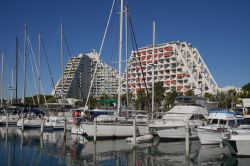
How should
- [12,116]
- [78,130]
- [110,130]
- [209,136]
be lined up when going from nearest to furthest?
[209,136] → [110,130] → [78,130] → [12,116]

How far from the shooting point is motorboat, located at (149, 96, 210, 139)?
107 ft

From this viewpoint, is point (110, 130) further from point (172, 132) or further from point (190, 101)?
point (190, 101)

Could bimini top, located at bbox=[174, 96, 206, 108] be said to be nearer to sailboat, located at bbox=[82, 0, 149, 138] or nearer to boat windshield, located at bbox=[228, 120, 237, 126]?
sailboat, located at bbox=[82, 0, 149, 138]

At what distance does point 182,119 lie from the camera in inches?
1321

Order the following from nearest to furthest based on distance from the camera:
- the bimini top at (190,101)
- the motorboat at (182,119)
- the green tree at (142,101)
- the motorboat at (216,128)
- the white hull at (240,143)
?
the white hull at (240,143) < the motorboat at (216,128) < the motorboat at (182,119) < the bimini top at (190,101) < the green tree at (142,101)

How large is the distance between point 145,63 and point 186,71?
20.6 metres

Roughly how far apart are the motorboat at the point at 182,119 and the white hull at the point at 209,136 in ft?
9.07

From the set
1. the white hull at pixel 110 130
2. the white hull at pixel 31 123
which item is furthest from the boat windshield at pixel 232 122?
the white hull at pixel 31 123

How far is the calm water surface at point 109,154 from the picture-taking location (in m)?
21.4

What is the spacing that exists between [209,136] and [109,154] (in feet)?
30.6

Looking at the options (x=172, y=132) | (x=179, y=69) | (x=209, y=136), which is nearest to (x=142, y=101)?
(x=172, y=132)

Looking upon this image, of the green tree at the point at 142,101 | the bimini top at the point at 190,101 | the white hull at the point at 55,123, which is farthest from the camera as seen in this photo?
the green tree at the point at 142,101

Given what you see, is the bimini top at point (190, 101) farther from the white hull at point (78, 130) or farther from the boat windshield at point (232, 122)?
the white hull at point (78, 130)

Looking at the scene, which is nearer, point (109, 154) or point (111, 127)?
point (109, 154)
